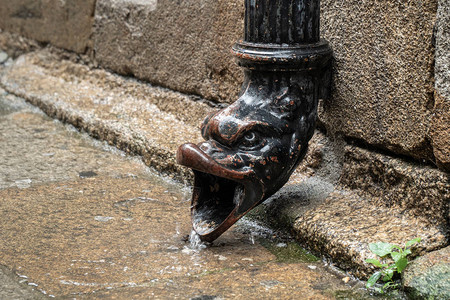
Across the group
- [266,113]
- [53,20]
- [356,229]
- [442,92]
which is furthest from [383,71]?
[53,20]

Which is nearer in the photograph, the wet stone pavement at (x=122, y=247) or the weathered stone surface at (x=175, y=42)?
the wet stone pavement at (x=122, y=247)

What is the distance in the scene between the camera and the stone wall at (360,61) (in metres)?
1.85

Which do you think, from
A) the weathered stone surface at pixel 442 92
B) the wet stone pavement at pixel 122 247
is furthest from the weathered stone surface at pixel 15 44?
the weathered stone surface at pixel 442 92

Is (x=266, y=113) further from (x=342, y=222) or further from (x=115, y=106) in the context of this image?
(x=115, y=106)

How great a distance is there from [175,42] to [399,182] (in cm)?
137

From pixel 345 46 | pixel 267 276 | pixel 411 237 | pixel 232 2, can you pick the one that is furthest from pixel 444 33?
pixel 232 2

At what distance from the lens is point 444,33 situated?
5.81ft

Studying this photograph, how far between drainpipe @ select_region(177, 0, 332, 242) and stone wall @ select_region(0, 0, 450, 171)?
0.12 m

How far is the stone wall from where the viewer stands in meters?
1.85

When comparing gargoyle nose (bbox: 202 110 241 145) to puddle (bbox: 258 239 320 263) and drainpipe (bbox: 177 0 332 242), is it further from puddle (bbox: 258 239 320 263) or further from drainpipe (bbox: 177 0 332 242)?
puddle (bbox: 258 239 320 263)

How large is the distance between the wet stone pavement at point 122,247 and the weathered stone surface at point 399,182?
0.31 m

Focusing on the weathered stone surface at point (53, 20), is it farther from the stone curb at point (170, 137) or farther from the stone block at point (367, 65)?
the stone block at point (367, 65)

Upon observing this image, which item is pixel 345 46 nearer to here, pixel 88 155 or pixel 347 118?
pixel 347 118

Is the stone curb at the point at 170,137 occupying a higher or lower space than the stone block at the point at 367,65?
lower
